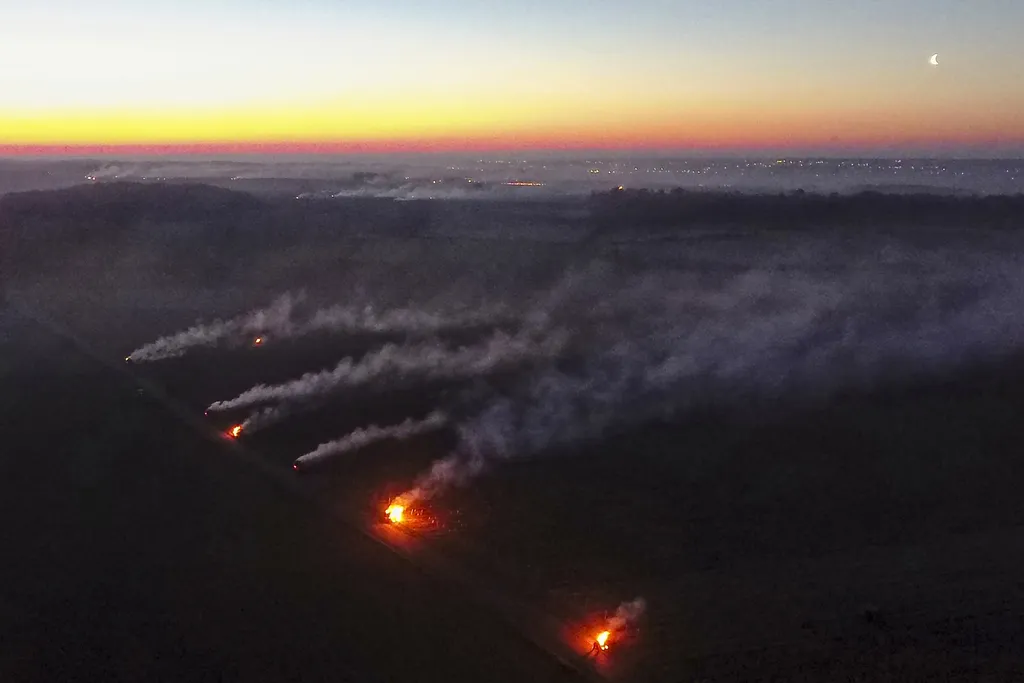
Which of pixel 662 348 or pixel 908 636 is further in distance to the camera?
pixel 662 348

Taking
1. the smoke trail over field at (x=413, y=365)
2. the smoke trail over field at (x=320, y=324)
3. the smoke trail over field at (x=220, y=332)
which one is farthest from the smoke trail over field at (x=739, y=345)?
the smoke trail over field at (x=220, y=332)

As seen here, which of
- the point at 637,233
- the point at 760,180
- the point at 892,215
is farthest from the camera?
the point at 760,180

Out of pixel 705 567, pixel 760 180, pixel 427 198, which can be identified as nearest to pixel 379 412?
pixel 705 567

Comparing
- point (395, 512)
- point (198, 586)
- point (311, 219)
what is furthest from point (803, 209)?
point (198, 586)

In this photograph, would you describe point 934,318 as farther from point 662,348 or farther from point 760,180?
point 760,180

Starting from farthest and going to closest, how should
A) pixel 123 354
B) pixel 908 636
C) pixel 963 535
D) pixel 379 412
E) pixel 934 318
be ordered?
pixel 934 318
pixel 123 354
pixel 379 412
pixel 963 535
pixel 908 636

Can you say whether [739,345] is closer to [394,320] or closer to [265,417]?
[394,320]
